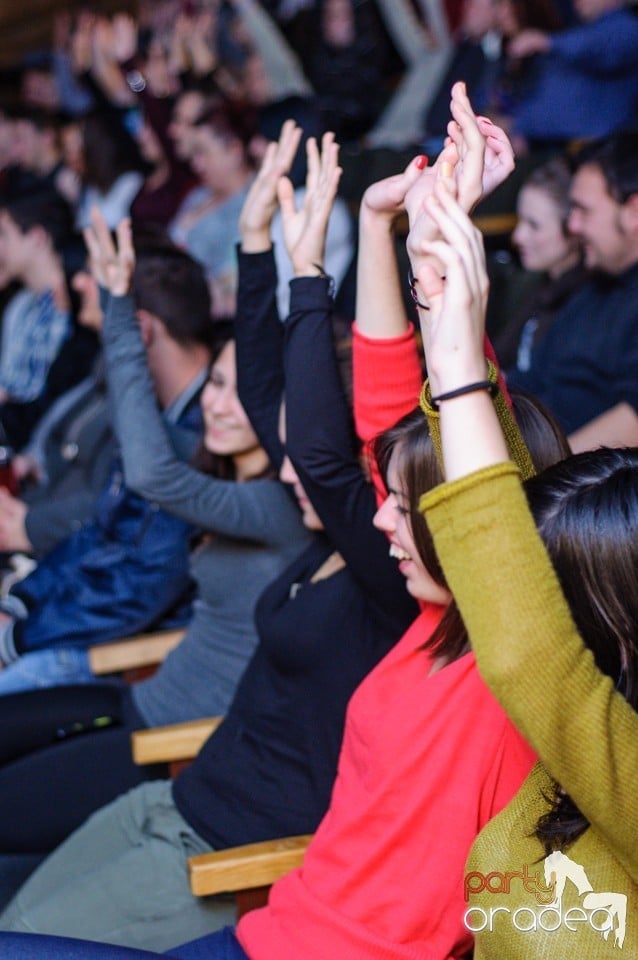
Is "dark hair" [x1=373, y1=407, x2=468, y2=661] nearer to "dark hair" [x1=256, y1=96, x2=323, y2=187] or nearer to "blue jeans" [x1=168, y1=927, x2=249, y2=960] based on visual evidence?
"blue jeans" [x1=168, y1=927, x2=249, y2=960]

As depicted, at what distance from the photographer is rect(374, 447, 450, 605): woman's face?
44.6 inches

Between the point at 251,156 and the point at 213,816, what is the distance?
2632mm

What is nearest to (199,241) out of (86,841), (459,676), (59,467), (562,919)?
(59,467)

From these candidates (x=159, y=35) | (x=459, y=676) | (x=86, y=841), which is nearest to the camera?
(x=459, y=676)

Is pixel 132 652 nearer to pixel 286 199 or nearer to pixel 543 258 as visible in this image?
pixel 286 199

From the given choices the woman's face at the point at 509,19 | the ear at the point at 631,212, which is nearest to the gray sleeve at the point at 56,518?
the ear at the point at 631,212

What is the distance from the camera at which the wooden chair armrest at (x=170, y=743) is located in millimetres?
1656

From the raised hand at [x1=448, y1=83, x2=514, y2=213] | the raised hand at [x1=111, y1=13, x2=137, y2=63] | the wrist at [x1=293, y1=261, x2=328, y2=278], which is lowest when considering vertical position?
the wrist at [x1=293, y1=261, x2=328, y2=278]

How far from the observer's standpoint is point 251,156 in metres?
3.69

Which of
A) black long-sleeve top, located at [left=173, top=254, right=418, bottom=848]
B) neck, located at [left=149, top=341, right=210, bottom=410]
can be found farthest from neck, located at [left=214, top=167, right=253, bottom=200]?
black long-sleeve top, located at [left=173, top=254, right=418, bottom=848]

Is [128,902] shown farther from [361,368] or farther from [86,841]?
[361,368]

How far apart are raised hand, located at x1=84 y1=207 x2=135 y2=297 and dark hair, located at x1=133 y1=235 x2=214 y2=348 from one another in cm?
40

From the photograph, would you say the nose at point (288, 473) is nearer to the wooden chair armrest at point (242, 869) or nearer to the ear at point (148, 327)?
the wooden chair armrest at point (242, 869)

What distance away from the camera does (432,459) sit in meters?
1.11
